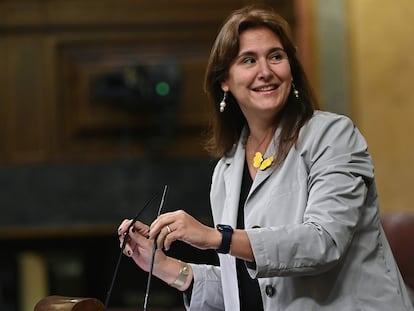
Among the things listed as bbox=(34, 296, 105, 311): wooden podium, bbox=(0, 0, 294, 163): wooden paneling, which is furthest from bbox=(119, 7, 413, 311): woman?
bbox=(0, 0, 294, 163): wooden paneling

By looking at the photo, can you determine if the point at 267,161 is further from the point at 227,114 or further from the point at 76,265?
Answer: the point at 76,265

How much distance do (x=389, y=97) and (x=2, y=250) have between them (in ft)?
6.37

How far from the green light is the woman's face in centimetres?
219

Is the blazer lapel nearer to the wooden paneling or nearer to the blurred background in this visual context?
the blurred background

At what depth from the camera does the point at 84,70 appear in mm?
4273

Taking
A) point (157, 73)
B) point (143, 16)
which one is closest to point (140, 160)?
point (157, 73)

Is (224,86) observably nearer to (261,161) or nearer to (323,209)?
(261,161)

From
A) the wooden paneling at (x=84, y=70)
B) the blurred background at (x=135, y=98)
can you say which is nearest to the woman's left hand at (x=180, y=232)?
the blurred background at (x=135, y=98)

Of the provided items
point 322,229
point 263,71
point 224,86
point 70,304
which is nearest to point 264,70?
point 263,71

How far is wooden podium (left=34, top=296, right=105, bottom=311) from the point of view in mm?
1728

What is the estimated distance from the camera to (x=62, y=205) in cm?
424

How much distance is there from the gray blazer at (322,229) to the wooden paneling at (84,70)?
7.66 feet

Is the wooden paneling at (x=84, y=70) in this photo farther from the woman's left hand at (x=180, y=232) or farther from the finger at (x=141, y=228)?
the woman's left hand at (x=180, y=232)

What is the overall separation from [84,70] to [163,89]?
1.22ft
